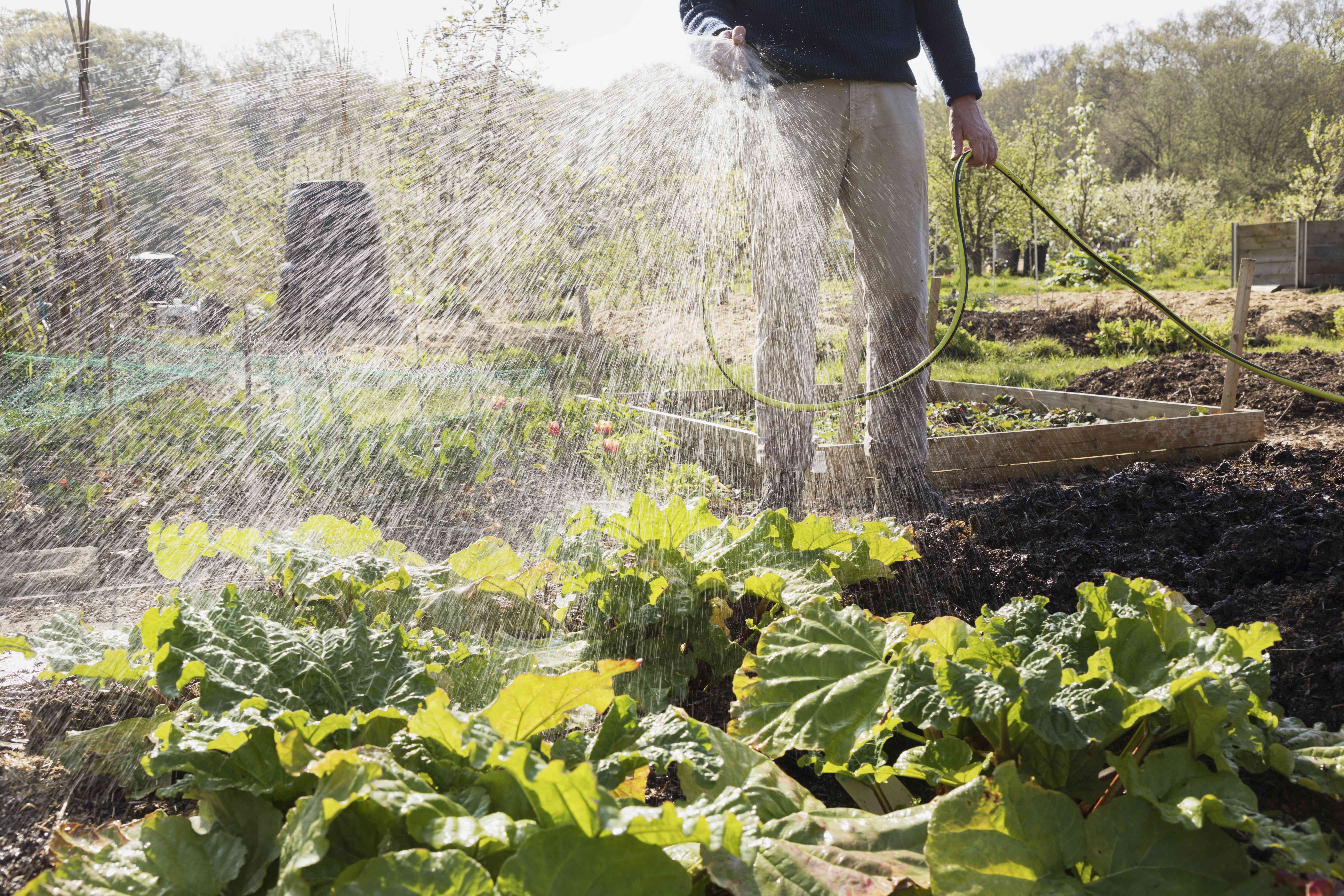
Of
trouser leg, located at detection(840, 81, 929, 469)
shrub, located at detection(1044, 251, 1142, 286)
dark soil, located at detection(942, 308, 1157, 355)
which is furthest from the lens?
shrub, located at detection(1044, 251, 1142, 286)

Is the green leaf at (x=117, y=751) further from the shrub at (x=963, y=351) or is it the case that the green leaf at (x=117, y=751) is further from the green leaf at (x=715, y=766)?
the shrub at (x=963, y=351)

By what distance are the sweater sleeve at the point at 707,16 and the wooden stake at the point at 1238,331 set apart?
302cm

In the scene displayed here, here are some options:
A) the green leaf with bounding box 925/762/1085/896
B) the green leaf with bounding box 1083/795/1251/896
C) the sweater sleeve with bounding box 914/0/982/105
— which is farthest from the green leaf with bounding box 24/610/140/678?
the sweater sleeve with bounding box 914/0/982/105

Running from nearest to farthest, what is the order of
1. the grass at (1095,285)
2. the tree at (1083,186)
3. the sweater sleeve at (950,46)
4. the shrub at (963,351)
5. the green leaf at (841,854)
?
the green leaf at (841,854) < the sweater sleeve at (950,46) < the shrub at (963,351) < the grass at (1095,285) < the tree at (1083,186)

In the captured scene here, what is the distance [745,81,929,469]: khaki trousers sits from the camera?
3.02 m

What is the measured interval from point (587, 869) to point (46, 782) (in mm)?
850

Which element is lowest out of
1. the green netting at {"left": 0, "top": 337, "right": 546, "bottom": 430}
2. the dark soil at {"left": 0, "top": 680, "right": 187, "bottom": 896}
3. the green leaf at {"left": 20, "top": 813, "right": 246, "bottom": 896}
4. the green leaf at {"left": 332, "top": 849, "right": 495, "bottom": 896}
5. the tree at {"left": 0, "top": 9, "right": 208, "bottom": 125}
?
the dark soil at {"left": 0, "top": 680, "right": 187, "bottom": 896}

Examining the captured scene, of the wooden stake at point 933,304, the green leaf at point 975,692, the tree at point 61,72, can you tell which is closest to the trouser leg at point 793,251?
the wooden stake at point 933,304

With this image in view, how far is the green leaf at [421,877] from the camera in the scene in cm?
74

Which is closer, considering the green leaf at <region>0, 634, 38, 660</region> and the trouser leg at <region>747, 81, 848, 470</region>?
the green leaf at <region>0, 634, 38, 660</region>

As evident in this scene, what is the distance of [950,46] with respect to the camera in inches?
126

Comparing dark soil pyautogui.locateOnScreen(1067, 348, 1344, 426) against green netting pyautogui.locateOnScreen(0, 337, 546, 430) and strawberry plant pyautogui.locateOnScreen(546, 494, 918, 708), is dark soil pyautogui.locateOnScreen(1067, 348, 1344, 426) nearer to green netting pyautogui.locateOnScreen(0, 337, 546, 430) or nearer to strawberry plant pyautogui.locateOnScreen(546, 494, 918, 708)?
strawberry plant pyautogui.locateOnScreen(546, 494, 918, 708)

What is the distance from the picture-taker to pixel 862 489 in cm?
341

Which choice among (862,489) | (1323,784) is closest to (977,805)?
(1323,784)
